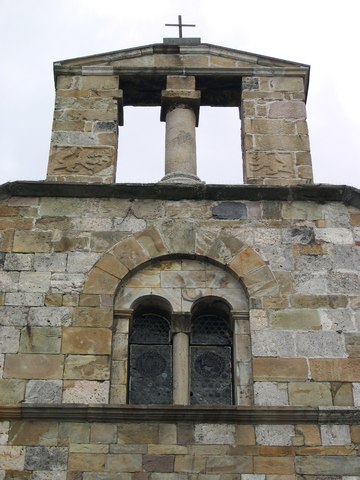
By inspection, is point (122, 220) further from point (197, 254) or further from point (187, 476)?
point (187, 476)

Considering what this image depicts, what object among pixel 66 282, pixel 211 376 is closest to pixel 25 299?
pixel 66 282

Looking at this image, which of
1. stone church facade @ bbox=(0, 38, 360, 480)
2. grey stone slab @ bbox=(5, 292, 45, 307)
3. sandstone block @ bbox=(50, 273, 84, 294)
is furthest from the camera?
sandstone block @ bbox=(50, 273, 84, 294)

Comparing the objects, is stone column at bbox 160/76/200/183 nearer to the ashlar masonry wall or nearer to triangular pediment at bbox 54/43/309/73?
triangular pediment at bbox 54/43/309/73

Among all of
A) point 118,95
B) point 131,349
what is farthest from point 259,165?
point 131,349

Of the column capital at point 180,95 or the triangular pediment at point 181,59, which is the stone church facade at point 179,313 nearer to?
the column capital at point 180,95

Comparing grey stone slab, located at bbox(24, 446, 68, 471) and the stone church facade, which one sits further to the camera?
the stone church facade

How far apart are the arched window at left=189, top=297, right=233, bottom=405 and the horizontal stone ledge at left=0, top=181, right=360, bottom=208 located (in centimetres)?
131

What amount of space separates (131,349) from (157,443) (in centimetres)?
125

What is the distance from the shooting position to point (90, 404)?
8.74m

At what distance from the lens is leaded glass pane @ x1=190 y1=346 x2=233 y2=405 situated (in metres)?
9.27

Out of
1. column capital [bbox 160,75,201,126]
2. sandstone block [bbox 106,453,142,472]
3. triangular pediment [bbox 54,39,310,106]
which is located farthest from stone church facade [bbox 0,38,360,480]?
triangular pediment [bbox 54,39,310,106]

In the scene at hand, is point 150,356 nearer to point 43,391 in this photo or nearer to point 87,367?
point 87,367

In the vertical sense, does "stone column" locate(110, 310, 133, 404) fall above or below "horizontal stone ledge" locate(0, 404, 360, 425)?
above

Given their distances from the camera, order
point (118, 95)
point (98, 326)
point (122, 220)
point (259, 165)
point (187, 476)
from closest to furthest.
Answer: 1. point (187, 476)
2. point (98, 326)
3. point (122, 220)
4. point (259, 165)
5. point (118, 95)
